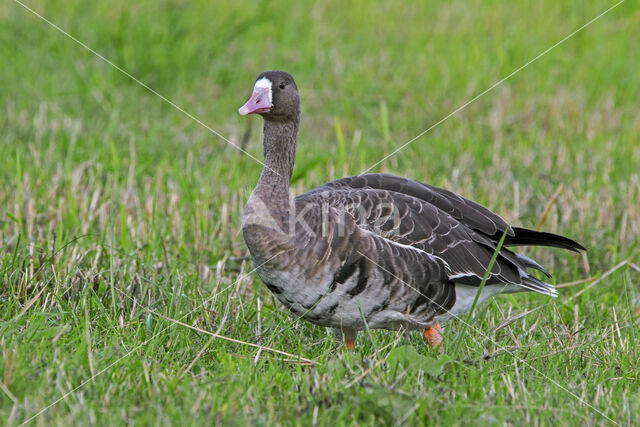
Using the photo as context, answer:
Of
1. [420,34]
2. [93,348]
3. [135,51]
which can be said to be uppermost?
[420,34]

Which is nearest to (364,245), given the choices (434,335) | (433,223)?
(433,223)

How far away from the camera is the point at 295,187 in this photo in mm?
6629

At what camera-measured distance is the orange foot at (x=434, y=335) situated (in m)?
4.45

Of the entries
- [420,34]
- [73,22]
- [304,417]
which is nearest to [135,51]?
[73,22]

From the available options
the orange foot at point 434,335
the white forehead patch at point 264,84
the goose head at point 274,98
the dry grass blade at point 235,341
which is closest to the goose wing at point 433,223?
the orange foot at point 434,335

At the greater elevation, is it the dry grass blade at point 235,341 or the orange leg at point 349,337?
the dry grass blade at point 235,341

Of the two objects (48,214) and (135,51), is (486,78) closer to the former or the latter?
(135,51)

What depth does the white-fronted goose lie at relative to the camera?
403 cm

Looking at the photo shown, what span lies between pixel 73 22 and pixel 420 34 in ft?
15.2

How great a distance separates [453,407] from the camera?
328 cm

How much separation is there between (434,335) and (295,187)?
2.49 meters

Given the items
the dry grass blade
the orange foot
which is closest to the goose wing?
the orange foot

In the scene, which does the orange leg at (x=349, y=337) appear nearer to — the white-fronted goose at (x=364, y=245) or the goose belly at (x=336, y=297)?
the white-fronted goose at (x=364, y=245)

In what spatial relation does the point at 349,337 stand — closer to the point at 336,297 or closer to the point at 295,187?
the point at 336,297
